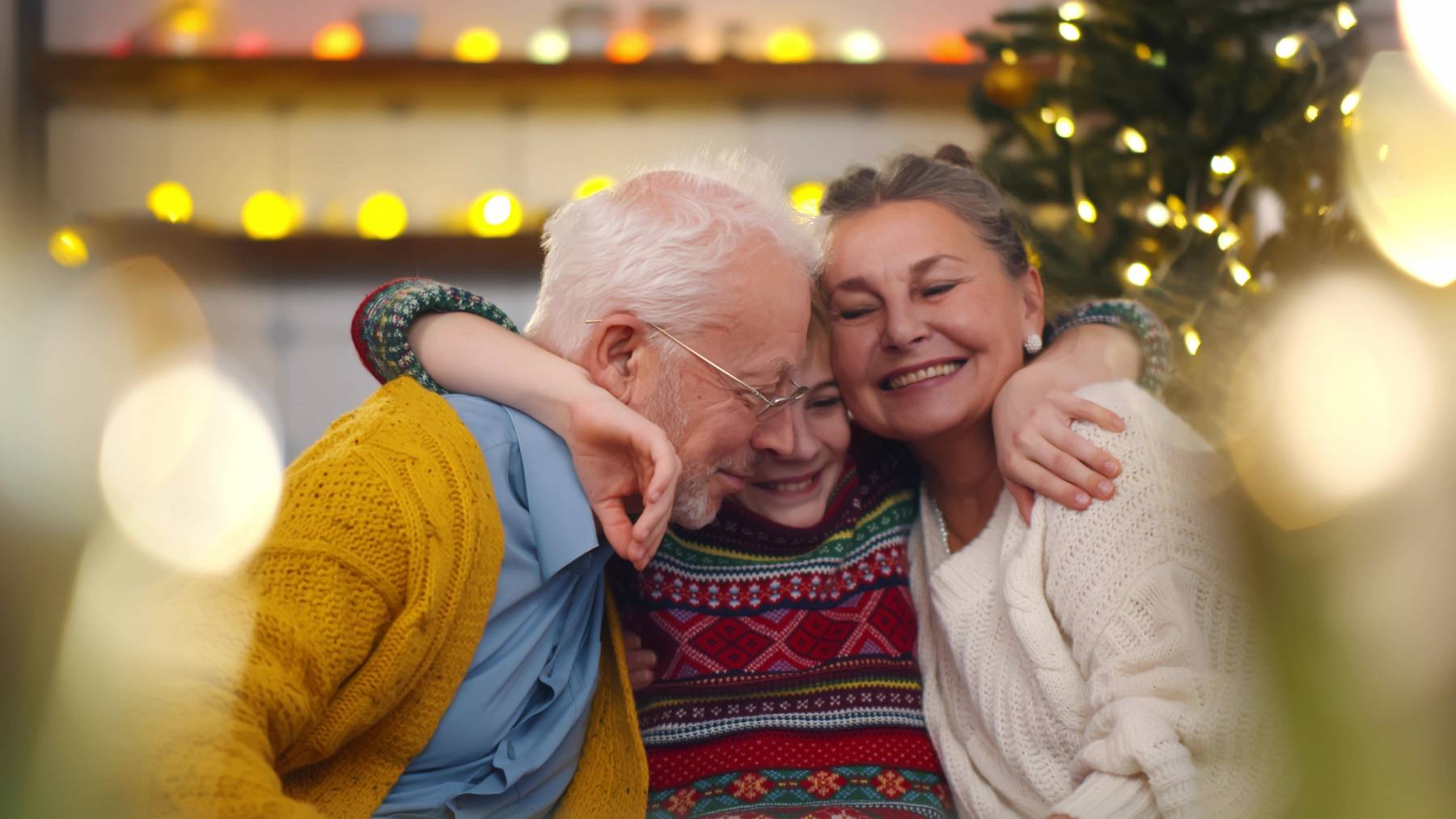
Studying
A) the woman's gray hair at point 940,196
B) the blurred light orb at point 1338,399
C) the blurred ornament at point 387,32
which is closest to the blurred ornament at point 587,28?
the blurred ornament at point 387,32

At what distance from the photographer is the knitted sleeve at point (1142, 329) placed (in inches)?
63.3

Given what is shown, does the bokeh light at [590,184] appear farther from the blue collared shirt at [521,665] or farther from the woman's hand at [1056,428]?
the blue collared shirt at [521,665]

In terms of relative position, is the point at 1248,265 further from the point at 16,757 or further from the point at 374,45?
the point at 374,45

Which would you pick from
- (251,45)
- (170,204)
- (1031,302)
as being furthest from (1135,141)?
(170,204)

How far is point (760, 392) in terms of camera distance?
142 centimetres

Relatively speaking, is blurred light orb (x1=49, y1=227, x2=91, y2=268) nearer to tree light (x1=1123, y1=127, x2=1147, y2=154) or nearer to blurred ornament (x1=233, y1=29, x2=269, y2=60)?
blurred ornament (x1=233, y1=29, x2=269, y2=60)

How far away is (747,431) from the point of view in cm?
142

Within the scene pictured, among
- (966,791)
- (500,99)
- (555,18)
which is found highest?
(555,18)

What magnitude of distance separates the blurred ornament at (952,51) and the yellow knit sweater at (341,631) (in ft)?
11.7

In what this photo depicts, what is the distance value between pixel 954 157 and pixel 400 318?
87 centimetres

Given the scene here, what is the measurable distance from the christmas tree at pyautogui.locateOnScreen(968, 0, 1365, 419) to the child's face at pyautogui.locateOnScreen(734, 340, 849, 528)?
4.00 feet

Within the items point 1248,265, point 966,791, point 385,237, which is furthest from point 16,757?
point 385,237

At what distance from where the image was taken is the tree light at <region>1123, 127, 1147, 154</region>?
284 centimetres

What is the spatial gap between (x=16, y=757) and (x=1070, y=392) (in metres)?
1.27
